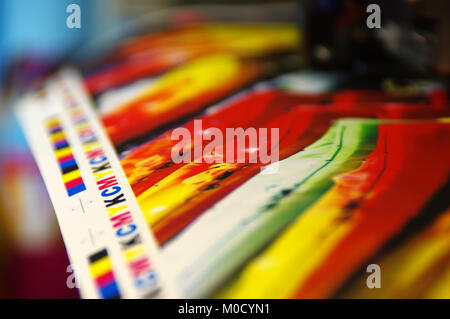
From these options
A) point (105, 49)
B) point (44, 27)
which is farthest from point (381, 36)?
point (44, 27)

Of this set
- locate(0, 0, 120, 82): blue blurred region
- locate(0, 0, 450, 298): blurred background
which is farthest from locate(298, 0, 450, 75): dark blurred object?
locate(0, 0, 120, 82): blue blurred region

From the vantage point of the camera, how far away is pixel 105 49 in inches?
51.4

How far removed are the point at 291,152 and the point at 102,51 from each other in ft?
2.66

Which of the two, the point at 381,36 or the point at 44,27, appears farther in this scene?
the point at 44,27

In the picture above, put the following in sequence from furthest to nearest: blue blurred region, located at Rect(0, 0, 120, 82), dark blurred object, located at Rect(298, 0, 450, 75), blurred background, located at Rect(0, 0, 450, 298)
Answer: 1. blue blurred region, located at Rect(0, 0, 120, 82)
2. dark blurred object, located at Rect(298, 0, 450, 75)
3. blurred background, located at Rect(0, 0, 450, 298)

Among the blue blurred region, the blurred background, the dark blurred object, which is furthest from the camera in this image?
the blue blurred region

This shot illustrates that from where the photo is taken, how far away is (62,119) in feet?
3.05

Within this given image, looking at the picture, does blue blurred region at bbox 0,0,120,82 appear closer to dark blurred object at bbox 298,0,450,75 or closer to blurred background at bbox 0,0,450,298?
blurred background at bbox 0,0,450,298

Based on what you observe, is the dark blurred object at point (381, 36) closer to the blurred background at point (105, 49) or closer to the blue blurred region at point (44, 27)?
the blurred background at point (105, 49)

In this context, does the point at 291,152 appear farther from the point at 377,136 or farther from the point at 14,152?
the point at 14,152

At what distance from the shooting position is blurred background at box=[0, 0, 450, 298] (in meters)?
0.69

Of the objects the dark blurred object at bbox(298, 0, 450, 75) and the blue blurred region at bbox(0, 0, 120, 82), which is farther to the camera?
the blue blurred region at bbox(0, 0, 120, 82)

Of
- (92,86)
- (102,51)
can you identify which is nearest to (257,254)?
(92,86)

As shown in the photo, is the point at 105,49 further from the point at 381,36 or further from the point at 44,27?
the point at 381,36
